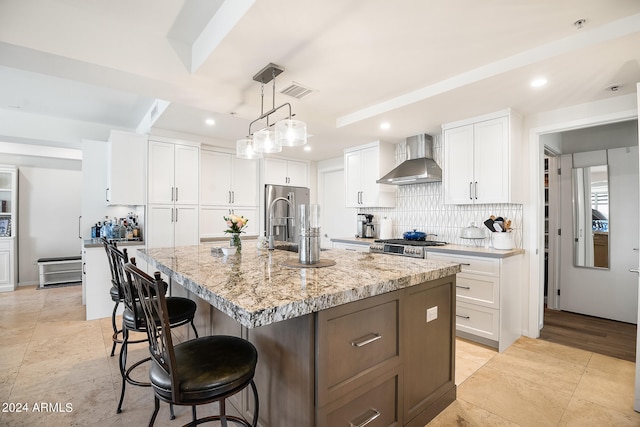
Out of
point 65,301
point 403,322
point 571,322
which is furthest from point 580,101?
point 65,301

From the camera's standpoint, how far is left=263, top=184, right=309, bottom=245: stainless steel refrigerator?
5.31 meters

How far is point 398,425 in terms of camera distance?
1.62 meters

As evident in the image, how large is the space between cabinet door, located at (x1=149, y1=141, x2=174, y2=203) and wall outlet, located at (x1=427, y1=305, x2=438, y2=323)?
3741mm

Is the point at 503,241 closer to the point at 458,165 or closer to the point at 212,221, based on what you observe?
the point at 458,165

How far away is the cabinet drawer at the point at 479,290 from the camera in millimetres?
2941

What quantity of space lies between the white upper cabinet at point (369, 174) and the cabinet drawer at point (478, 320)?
1863mm

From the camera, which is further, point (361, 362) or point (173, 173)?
point (173, 173)

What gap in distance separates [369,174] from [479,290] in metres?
2.25

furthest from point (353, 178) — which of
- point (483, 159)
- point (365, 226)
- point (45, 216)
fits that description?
point (45, 216)

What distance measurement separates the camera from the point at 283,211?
5.59 meters

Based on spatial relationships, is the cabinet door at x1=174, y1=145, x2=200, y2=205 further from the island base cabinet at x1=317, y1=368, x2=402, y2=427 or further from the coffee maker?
the island base cabinet at x1=317, y1=368, x2=402, y2=427

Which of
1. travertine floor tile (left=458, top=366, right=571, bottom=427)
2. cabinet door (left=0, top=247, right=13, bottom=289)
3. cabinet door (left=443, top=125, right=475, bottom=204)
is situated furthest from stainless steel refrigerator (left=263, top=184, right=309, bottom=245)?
cabinet door (left=0, top=247, right=13, bottom=289)

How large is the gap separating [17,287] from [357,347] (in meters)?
6.69

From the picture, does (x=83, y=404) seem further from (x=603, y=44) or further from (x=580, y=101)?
(x=580, y=101)
